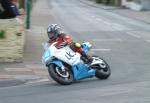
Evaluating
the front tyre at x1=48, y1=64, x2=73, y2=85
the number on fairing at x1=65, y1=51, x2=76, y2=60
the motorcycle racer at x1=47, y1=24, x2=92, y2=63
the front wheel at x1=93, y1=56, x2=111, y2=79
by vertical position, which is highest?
the motorcycle racer at x1=47, y1=24, x2=92, y2=63

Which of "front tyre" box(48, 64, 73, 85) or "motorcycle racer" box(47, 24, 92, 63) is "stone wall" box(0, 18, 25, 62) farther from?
"front tyre" box(48, 64, 73, 85)

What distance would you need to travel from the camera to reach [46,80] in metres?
14.3

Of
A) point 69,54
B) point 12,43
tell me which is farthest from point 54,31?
point 12,43

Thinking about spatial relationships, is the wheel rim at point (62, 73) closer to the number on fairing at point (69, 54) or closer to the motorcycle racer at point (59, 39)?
the number on fairing at point (69, 54)

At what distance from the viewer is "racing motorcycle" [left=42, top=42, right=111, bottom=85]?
13148mm

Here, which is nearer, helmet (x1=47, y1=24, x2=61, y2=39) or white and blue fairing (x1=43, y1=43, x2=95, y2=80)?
white and blue fairing (x1=43, y1=43, x2=95, y2=80)

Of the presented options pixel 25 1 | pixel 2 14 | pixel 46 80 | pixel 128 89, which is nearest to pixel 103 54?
pixel 2 14

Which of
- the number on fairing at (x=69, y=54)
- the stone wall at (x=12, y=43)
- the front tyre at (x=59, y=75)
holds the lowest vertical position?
the stone wall at (x=12, y=43)

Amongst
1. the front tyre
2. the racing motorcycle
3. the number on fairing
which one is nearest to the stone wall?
the racing motorcycle

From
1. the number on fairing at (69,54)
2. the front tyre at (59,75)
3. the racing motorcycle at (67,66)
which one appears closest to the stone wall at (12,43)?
the racing motorcycle at (67,66)

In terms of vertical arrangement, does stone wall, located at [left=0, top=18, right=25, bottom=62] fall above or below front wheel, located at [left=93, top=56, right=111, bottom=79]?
below

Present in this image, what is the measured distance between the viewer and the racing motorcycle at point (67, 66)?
13.1 meters

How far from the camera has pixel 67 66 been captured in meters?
13.4

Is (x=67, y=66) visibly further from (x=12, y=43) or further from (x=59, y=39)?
(x=12, y=43)
